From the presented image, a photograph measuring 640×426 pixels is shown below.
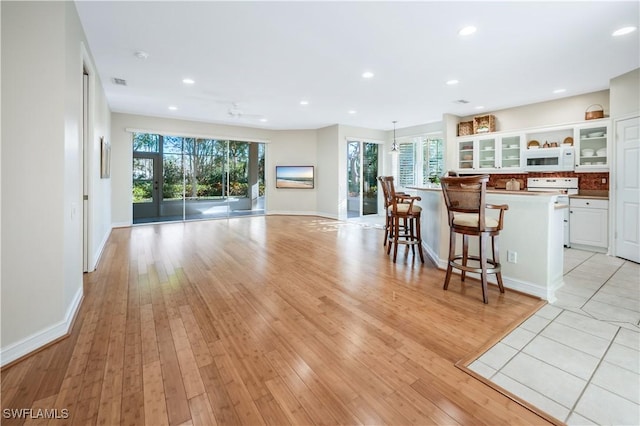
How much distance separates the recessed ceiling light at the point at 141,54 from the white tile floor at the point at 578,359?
4808 mm

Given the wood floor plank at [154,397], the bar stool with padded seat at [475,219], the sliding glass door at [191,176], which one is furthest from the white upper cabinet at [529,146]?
the wood floor plank at [154,397]

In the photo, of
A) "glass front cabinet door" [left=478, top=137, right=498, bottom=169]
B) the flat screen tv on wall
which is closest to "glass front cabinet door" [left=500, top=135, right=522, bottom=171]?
"glass front cabinet door" [left=478, top=137, right=498, bottom=169]

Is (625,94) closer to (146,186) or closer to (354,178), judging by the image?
(354,178)

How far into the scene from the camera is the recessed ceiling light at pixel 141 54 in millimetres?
3786

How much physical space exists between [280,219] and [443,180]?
20.0 ft

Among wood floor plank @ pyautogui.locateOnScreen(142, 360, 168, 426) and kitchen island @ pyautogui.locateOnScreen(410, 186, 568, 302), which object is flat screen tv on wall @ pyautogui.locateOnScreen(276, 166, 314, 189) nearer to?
kitchen island @ pyautogui.locateOnScreen(410, 186, 568, 302)

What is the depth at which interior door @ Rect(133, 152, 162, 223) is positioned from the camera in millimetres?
7730

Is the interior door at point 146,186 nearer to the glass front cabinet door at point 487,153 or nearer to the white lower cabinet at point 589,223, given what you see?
the glass front cabinet door at point 487,153

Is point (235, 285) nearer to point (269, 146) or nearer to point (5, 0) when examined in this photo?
point (5, 0)

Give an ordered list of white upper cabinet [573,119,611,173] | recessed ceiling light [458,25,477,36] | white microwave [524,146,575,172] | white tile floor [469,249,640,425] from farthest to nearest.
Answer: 1. white microwave [524,146,575,172]
2. white upper cabinet [573,119,611,173]
3. recessed ceiling light [458,25,477,36]
4. white tile floor [469,249,640,425]

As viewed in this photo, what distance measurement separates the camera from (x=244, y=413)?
1.46 m

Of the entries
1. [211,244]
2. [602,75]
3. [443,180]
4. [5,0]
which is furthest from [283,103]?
[602,75]

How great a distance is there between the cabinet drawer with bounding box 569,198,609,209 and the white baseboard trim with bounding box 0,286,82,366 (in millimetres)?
7015

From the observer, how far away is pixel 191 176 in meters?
8.23
